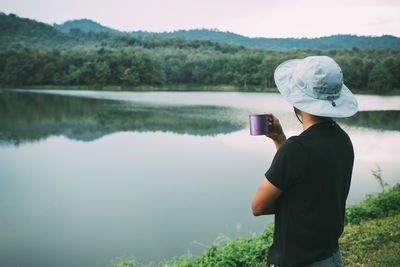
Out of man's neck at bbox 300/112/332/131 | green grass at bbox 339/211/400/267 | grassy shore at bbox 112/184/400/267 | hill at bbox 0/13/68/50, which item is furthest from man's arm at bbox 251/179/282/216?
hill at bbox 0/13/68/50

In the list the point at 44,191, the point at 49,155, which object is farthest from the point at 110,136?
the point at 44,191

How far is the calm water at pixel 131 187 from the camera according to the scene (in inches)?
186

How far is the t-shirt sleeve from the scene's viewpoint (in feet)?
3.75

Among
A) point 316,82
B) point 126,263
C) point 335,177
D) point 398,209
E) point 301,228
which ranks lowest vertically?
point 126,263

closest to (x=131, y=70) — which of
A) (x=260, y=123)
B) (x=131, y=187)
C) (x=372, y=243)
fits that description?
(x=131, y=187)

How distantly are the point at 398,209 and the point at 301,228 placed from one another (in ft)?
14.7

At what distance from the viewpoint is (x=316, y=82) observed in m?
1.25

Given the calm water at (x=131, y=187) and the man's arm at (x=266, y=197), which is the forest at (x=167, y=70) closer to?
the calm water at (x=131, y=187)

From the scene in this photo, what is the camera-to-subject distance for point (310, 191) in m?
1.21

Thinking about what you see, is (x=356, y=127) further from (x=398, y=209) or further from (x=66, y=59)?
(x=66, y=59)

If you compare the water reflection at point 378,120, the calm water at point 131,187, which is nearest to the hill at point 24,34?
the calm water at point 131,187

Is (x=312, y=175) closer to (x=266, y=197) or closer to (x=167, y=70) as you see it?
(x=266, y=197)

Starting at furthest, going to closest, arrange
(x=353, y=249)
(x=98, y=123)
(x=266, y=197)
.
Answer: (x=98, y=123), (x=353, y=249), (x=266, y=197)

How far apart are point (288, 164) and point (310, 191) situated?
0.17 m
